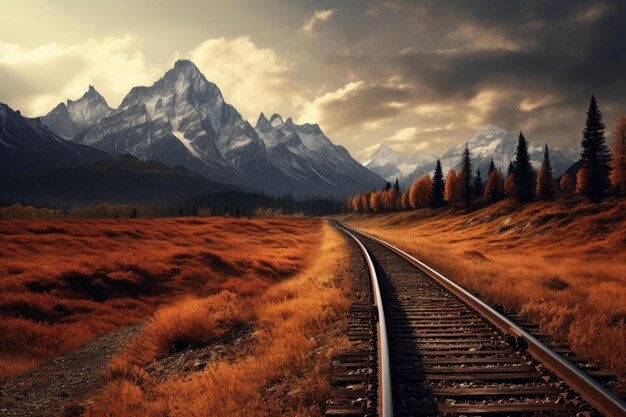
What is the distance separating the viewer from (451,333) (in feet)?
24.1

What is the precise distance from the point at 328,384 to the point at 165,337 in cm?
563

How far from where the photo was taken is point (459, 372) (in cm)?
539

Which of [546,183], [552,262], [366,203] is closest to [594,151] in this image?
[546,183]

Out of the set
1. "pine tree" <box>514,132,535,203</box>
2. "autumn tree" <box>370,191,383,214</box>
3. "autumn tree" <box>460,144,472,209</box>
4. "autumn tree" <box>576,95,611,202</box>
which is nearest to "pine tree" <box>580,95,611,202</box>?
"autumn tree" <box>576,95,611,202</box>

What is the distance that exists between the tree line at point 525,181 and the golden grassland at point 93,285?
2394 inches

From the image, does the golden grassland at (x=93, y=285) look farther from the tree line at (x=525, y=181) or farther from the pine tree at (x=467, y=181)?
the pine tree at (x=467, y=181)

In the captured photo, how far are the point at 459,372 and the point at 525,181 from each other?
90086mm

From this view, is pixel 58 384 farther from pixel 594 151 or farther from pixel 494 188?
pixel 494 188

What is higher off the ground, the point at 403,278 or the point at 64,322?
the point at 403,278

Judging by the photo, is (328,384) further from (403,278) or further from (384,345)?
(403,278)

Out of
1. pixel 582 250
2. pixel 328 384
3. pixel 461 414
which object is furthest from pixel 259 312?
pixel 582 250

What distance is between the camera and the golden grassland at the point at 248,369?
5043 mm

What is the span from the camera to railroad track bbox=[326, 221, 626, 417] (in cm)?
429

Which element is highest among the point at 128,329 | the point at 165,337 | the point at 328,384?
the point at 328,384
